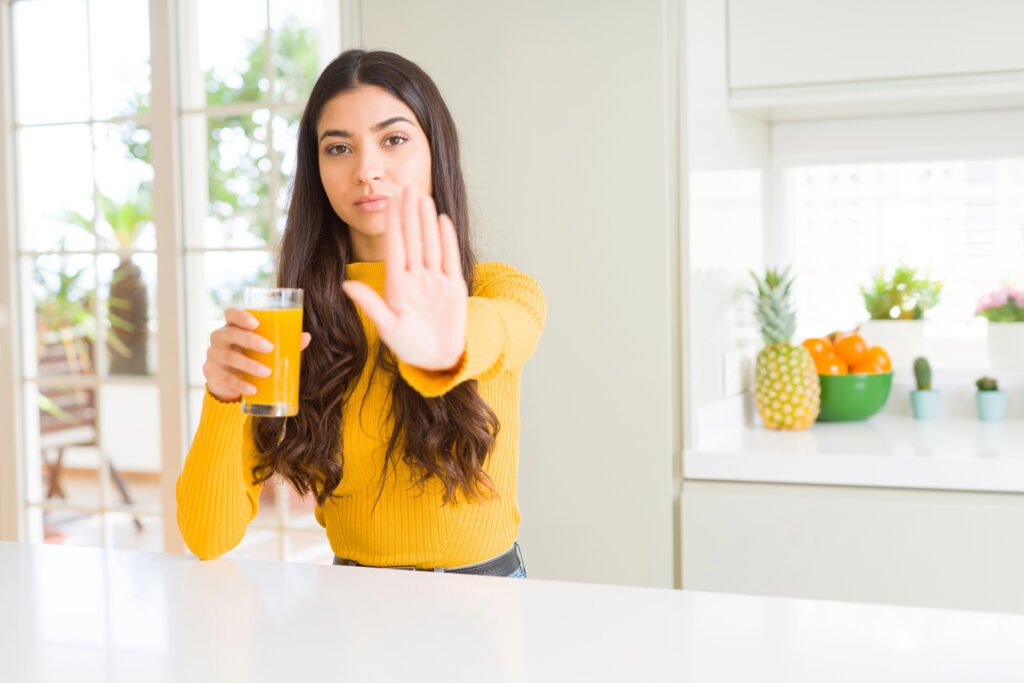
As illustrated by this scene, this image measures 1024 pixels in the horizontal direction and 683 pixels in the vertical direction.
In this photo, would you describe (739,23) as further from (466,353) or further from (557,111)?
(466,353)

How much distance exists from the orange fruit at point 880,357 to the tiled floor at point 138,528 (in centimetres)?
213

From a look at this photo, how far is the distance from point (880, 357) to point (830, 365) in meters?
0.15

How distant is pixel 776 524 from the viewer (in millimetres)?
1890

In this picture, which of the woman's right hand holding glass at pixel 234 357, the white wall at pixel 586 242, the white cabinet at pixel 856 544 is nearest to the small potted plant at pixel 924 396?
the white cabinet at pixel 856 544

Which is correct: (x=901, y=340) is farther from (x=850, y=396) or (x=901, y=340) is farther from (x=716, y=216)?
(x=716, y=216)

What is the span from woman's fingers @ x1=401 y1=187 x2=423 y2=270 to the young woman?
303 mm

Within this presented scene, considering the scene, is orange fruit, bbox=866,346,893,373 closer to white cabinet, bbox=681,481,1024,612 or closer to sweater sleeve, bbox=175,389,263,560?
white cabinet, bbox=681,481,1024,612

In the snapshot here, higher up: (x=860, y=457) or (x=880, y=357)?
(x=880, y=357)

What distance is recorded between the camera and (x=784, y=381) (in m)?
2.17

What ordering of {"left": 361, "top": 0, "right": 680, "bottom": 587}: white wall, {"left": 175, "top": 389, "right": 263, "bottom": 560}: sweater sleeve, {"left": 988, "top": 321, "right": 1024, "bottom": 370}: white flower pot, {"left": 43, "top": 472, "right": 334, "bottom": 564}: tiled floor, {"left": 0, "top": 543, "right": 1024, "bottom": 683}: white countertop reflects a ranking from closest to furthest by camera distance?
{"left": 0, "top": 543, "right": 1024, "bottom": 683}: white countertop
{"left": 175, "top": 389, "right": 263, "bottom": 560}: sweater sleeve
{"left": 361, "top": 0, "right": 680, "bottom": 587}: white wall
{"left": 988, "top": 321, "right": 1024, "bottom": 370}: white flower pot
{"left": 43, "top": 472, "right": 334, "bottom": 564}: tiled floor

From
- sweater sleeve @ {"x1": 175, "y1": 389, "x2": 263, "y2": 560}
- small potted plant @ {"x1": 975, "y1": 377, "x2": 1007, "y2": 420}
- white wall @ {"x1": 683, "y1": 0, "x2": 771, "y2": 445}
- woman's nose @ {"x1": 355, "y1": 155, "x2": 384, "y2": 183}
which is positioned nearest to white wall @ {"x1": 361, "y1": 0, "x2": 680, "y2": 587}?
white wall @ {"x1": 683, "y1": 0, "x2": 771, "y2": 445}

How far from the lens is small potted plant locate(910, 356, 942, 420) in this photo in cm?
240

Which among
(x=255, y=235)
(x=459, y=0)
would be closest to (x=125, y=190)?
(x=255, y=235)

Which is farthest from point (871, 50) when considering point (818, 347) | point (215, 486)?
point (215, 486)
